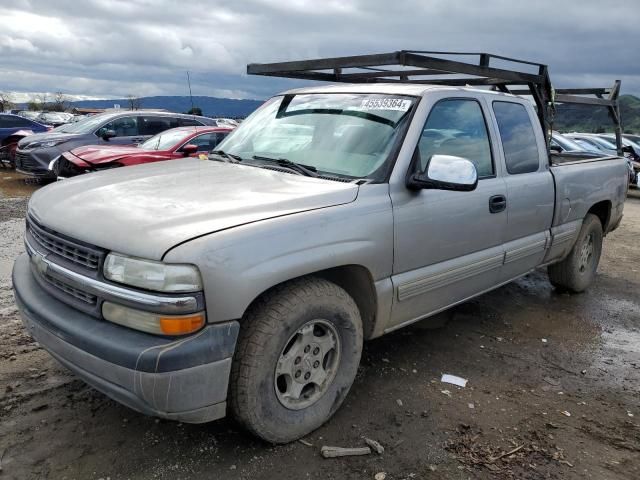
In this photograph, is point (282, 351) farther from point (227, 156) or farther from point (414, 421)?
point (227, 156)

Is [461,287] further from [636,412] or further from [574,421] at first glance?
[636,412]

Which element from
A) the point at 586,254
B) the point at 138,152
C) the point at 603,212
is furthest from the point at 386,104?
the point at 138,152

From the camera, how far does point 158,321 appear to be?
86.1 inches

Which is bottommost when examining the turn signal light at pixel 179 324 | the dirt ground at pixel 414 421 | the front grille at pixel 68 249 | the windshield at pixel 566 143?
the dirt ground at pixel 414 421

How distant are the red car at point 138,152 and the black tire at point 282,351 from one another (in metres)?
4.79

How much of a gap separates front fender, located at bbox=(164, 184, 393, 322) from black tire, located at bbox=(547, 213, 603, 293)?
3.06 metres

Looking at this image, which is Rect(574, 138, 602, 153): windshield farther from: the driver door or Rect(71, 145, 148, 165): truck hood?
the driver door

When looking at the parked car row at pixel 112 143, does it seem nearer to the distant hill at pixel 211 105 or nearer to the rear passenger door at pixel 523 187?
the rear passenger door at pixel 523 187

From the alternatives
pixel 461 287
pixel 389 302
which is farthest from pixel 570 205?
pixel 389 302

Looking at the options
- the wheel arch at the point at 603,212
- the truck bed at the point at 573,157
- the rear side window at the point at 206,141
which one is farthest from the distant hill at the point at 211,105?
the wheel arch at the point at 603,212

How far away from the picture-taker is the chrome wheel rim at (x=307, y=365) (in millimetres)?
2641

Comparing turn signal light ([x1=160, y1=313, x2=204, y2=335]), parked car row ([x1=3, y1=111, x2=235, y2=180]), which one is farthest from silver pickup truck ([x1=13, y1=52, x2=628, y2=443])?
parked car row ([x1=3, y1=111, x2=235, y2=180])

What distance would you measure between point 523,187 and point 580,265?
6.25 feet

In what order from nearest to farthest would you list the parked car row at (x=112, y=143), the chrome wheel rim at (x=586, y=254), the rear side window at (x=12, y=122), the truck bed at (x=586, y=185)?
1. the truck bed at (x=586, y=185)
2. the chrome wheel rim at (x=586, y=254)
3. the parked car row at (x=112, y=143)
4. the rear side window at (x=12, y=122)
